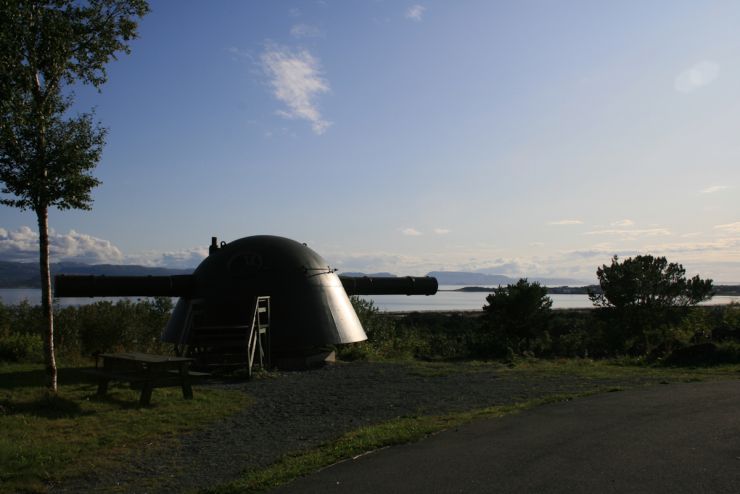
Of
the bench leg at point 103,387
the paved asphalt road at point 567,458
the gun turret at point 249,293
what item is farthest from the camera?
the gun turret at point 249,293

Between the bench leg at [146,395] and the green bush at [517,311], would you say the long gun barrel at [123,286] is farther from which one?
the green bush at [517,311]

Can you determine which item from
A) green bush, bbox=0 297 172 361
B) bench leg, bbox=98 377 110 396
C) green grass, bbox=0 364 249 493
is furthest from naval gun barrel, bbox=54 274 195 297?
bench leg, bbox=98 377 110 396

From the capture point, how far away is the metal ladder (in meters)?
13.8

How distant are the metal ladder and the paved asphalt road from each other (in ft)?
23.8

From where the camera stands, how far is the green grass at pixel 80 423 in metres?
6.30

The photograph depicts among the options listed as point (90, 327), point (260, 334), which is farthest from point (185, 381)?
point (90, 327)

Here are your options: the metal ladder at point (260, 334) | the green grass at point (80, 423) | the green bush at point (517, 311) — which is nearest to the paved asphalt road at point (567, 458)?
the green grass at point (80, 423)

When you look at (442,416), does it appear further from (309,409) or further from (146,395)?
(146,395)

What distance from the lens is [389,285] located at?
1938 cm

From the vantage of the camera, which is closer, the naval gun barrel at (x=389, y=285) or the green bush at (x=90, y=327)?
the green bush at (x=90, y=327)

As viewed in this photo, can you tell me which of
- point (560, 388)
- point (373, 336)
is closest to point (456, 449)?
point (560, 388)

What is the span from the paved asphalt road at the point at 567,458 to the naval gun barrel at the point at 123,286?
34.4 feet

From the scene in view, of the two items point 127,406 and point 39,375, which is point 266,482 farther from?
point 39,375

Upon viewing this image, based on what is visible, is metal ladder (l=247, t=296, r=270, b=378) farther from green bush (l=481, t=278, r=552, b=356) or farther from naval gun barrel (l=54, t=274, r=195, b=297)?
green bush (l=481, t=278, r=552, b=356)
